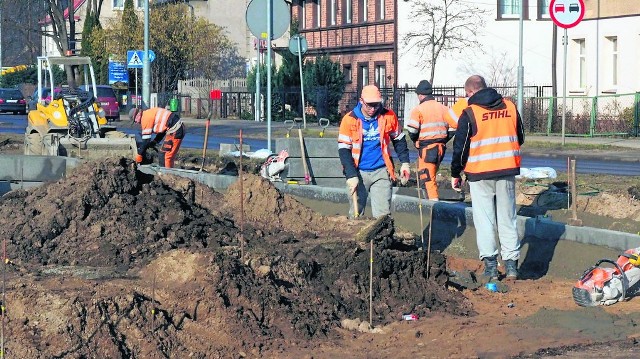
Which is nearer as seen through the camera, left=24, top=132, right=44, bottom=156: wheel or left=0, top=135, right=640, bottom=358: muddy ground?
left=0, top=135, right=640, bottom=358: muddy ground

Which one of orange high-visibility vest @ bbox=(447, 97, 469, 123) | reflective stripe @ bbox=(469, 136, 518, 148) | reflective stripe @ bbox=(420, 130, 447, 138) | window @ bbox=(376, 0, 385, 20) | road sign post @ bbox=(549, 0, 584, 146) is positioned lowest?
reflective stripe @ bbox=(420, 130, 447, 138)

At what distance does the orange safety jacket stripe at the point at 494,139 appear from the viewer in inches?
382

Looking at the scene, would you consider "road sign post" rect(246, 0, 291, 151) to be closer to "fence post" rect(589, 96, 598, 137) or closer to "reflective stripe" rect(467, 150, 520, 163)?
"reflective stripe" rect(467, 150, 520, 163)

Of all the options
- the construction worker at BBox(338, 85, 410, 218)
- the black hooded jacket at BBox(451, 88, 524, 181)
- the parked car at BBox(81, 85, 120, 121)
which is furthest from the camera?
the parked car at BBox(81, 85, 120, 121)

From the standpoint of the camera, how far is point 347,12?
4869cm

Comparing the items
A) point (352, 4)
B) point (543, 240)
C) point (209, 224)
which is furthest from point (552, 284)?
point (352, 4)

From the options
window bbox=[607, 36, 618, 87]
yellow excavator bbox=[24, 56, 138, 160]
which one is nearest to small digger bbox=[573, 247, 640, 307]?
yellow excavator bbox=[24, 56, 138, 160]

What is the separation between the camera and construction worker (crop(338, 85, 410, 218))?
35.1ft

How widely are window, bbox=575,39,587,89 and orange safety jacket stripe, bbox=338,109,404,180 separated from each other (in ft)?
91.0

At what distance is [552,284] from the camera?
977cm

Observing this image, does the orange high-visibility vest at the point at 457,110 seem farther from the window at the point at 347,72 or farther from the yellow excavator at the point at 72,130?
the window at the point at 347,72

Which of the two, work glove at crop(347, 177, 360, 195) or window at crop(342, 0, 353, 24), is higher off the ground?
window at crop(342, 0, 353, 24)

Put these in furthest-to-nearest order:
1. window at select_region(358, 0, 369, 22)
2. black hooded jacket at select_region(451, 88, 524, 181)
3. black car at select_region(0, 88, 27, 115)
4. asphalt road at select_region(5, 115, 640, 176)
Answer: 1. black car at select_region(0, 88, 27, 115)
2. window at select_region(358, 0, 369, 22)
3. asphalt road at select_region(5, 115, 640, 176)
4. black hooded jacket at select_region(451, 88, 524, 181)

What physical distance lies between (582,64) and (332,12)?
1552 centimetres
